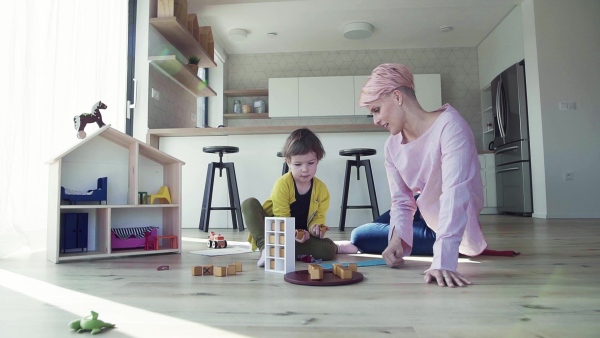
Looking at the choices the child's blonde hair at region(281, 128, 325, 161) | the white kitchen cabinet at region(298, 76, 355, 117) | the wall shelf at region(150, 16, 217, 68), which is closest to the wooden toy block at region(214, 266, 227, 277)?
the child's blonde hair at region(281, 128, 325, 161)

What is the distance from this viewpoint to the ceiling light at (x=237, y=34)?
590 cm

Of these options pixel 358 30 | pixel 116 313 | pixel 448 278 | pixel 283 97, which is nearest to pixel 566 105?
pixel 358 30

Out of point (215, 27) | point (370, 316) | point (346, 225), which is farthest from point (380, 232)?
point (215, 27)

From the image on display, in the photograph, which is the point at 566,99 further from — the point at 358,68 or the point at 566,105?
the point at 358,68

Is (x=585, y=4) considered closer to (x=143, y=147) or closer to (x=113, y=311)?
(x=143, y=147)

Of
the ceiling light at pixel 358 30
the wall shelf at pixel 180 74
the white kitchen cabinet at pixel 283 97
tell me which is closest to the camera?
the wall shelf at pixel 180 74

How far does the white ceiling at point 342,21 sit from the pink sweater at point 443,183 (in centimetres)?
382

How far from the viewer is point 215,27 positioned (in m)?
5.84

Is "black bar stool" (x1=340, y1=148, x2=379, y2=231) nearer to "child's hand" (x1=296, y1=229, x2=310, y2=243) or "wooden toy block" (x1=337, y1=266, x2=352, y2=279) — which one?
"child's hand" (x1=296, y1=229, x2=310, y2=243)

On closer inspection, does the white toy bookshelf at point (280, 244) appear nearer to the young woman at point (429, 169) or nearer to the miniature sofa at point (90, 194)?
the young woman at point (429, 169)

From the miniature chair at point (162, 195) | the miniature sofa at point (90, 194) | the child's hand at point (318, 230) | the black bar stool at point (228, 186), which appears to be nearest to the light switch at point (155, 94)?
the black bar stool at point (228, 186)

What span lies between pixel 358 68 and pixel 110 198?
5.34 meters

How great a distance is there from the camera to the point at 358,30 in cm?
580

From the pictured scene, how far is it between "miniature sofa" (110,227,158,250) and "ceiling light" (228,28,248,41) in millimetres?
4270
